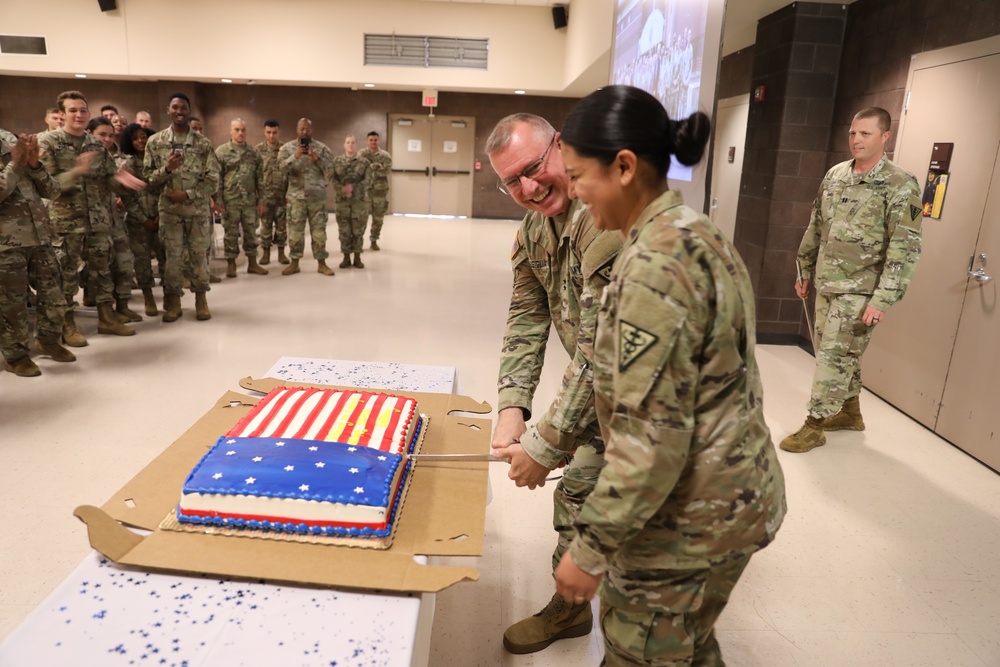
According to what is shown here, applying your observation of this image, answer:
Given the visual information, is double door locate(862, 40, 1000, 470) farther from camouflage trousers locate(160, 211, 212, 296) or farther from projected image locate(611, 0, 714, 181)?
camouflage trousers locate(160, 211, 212, 296)

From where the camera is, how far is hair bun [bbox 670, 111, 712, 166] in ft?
3.55

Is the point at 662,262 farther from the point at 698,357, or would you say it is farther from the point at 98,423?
the point at 98,423

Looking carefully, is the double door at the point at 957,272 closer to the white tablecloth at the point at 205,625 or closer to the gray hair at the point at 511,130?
the gray hair at the point at 511,130

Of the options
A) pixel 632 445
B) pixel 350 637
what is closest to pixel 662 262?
pixel 632 445

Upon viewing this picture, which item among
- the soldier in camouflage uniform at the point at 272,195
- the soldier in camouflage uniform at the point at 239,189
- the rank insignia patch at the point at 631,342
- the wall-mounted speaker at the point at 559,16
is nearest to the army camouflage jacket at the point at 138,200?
the soldier in camouflage uniform at the point at 239,189

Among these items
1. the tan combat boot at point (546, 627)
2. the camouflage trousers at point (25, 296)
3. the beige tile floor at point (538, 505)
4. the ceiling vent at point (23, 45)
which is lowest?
the beige tile floor at point (538, 505)

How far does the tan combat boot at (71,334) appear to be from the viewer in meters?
4.68

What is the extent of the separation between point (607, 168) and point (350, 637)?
0.92 meters

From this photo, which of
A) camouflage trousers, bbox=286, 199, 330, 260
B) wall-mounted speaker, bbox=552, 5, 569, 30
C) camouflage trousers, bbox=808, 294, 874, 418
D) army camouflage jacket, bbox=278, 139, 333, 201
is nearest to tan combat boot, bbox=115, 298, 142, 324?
camouflage trousers, bbox=286, 199, 330, 260

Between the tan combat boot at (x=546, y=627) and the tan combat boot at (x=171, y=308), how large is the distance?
14.5 feet

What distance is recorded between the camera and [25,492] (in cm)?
276

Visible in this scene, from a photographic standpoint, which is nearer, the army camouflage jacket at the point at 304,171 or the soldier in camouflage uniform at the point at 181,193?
the soldier in camouflage uniform at the point at 181,193

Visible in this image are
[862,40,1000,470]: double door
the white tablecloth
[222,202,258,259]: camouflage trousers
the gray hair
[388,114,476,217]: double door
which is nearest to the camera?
the white tablecloth

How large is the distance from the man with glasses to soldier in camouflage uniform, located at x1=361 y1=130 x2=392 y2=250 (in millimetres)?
6918
